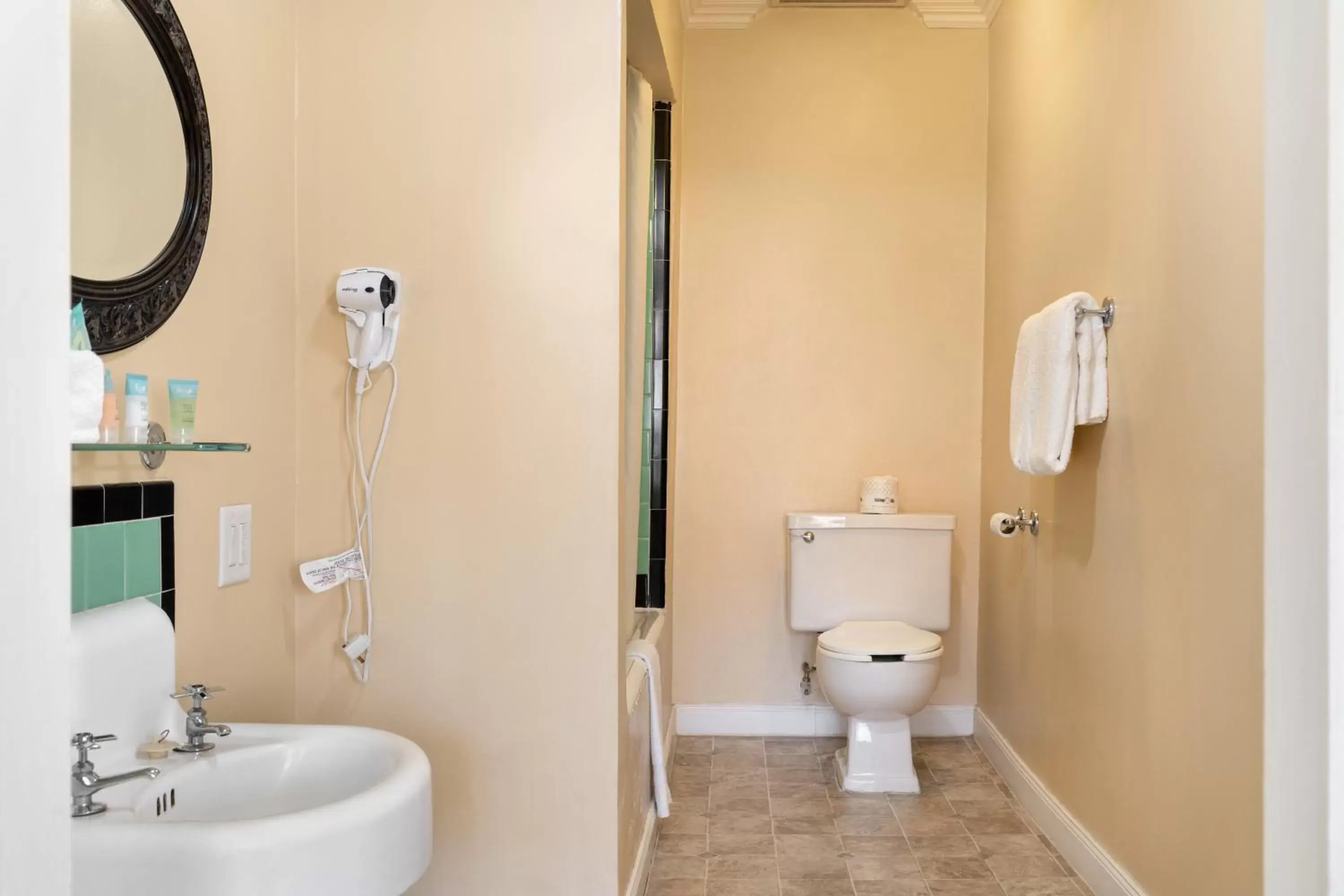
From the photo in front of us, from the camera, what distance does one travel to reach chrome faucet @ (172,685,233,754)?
51.9 inches

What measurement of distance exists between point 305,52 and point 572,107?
536mm

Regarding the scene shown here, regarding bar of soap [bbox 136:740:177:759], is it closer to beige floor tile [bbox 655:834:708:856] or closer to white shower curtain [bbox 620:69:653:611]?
white shower curtain [bbox 620:69:653:611]

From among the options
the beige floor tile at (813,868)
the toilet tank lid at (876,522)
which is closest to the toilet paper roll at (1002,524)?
A: the toilet tank lid at (876,522)

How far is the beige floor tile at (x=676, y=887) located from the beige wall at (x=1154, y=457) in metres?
1.00

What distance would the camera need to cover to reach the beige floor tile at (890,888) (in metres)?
2.36

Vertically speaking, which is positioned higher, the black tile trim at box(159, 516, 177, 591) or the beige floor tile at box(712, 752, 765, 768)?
the black tile trim at box(159, 516, 177, 591)

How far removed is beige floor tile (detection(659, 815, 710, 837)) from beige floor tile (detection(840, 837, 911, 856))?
395mm

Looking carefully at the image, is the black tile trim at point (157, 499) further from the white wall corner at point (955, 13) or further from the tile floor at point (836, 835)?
the white wall corner at point (955, 13)

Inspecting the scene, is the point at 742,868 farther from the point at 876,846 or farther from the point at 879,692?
the point at 879,692

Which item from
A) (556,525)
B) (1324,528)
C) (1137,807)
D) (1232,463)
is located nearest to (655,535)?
(556,525)

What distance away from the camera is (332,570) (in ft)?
5.82

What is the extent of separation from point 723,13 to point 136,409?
2.89 metres

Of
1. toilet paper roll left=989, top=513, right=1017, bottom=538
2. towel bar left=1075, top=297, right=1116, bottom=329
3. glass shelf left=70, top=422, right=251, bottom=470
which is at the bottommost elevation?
toilet paper roll left=989, top=513, right=1017, bottom=538

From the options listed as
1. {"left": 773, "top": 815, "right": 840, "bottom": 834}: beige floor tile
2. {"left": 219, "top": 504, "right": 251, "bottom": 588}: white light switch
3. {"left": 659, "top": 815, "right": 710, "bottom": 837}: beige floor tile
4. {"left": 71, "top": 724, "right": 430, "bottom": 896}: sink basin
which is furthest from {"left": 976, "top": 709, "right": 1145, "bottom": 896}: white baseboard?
{"left": 219, "top": 504, "right": 251, "bottom": 588}: white light switch
